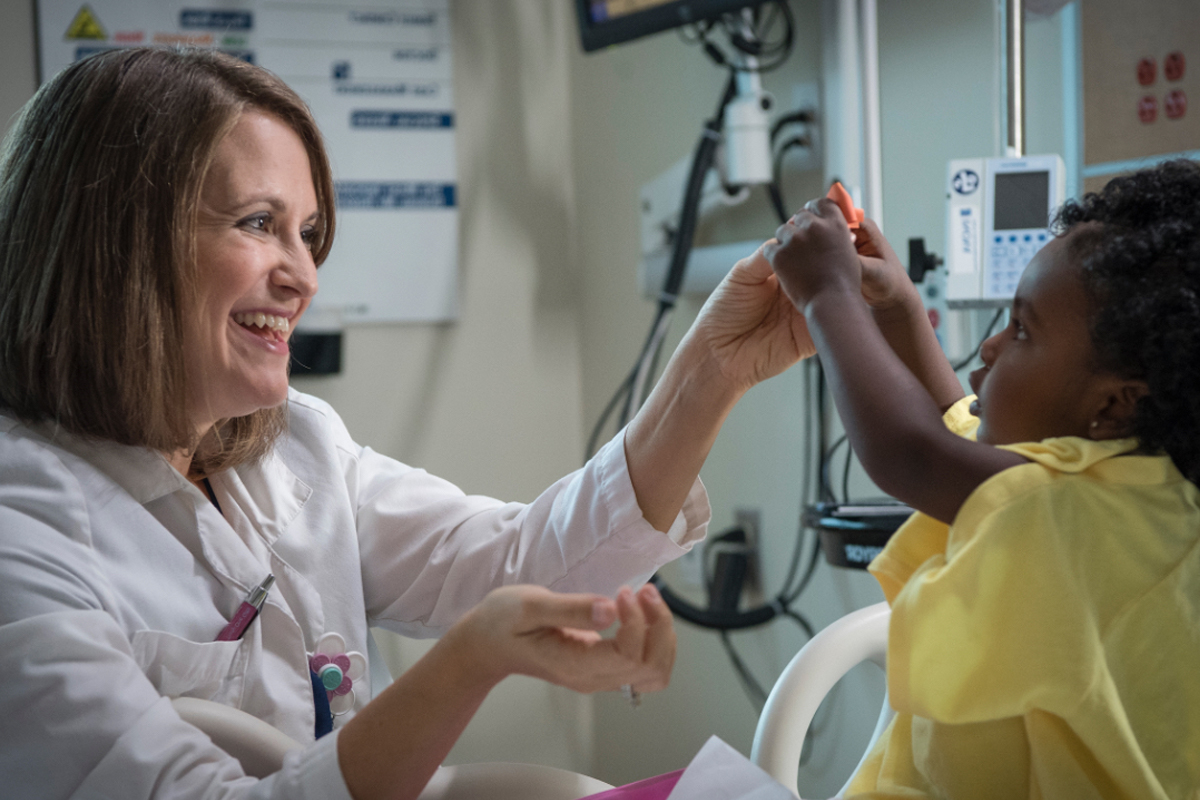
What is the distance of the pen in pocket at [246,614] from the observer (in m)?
0.96

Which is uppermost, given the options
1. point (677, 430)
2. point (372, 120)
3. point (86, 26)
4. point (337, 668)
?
point (86, 26)

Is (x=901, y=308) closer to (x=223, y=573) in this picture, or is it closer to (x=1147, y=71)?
(x=223, y=573)

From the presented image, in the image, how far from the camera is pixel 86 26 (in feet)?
7.54

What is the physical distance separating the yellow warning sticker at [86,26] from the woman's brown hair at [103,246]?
1519mm

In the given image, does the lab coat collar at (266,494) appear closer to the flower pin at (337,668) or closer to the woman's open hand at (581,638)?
the flower pin at (337,668)

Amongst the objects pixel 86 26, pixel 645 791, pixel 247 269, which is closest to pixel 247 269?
pixel 247 269

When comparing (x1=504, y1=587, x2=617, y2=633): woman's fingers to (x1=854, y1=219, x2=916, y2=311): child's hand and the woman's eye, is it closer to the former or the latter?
(x1=854, y1=219, x2=916, y2=311): child's hand

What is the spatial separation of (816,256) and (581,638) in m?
0.35

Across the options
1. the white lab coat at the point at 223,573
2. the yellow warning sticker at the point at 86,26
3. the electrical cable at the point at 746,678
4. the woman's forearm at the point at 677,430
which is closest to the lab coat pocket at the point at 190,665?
the white lab coat at the point at 223,573

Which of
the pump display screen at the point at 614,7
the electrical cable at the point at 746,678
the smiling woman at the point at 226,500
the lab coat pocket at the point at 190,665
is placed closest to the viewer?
the smiling woman at the point at 226,500

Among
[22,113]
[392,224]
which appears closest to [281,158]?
[22,113]

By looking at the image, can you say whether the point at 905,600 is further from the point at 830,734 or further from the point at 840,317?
the point at 830,734

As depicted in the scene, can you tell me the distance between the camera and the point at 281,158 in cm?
107

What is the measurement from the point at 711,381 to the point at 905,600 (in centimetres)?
45
